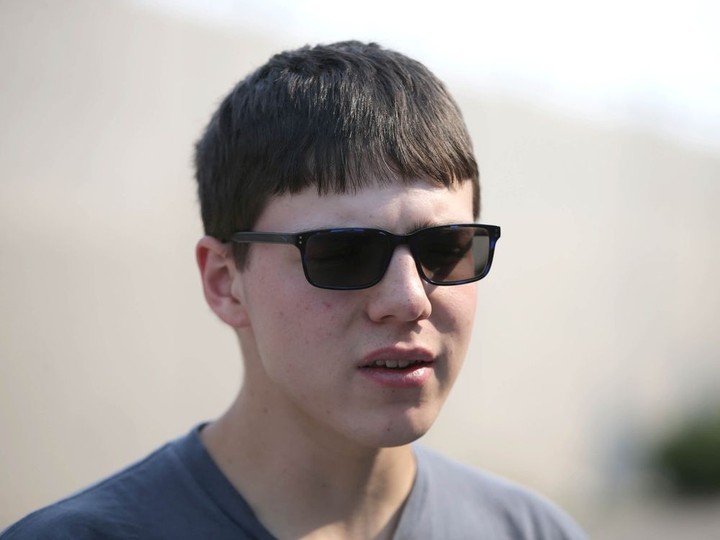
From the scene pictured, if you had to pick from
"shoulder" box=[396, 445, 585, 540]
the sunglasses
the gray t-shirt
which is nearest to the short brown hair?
the sunglasses

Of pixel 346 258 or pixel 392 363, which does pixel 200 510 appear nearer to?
pixel 392 363

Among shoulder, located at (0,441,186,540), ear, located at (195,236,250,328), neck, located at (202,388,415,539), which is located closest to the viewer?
shoulder, located at (0,441,186,540)

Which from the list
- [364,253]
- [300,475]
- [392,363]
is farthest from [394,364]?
[300,475]

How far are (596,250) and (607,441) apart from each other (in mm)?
2178

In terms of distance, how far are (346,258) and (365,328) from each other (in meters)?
0.17

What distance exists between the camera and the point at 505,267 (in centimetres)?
762

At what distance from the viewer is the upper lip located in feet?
5.96

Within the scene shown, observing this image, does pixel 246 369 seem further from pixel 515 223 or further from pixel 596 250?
pixel 596 250

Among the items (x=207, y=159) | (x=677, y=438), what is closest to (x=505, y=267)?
(x=677, y=438)

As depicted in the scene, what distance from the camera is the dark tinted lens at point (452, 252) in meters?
1.85

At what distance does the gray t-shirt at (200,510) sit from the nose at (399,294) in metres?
0.58

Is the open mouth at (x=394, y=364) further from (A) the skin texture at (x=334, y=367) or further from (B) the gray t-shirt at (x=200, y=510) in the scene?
(B) the gray t-shirt at (x=200, y=510)

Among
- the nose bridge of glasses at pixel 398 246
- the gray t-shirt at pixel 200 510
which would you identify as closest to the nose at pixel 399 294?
the nose bridge of glasses at pixel 398 246

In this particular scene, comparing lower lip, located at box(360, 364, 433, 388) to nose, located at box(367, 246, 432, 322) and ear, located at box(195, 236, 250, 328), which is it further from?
ear, located at box(195, 236, 250, 328)
